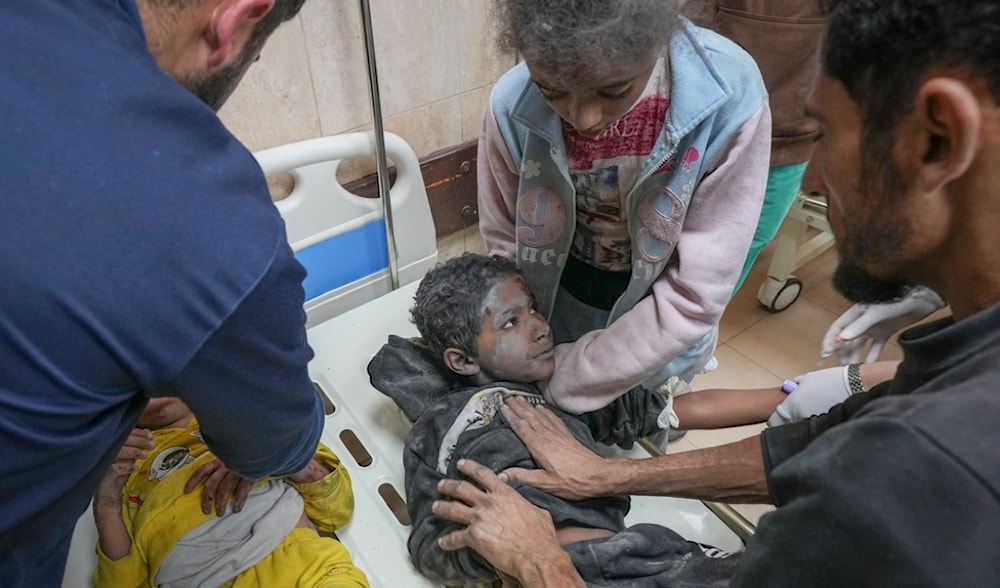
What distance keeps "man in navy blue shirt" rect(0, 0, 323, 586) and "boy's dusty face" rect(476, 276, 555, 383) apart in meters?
0.76

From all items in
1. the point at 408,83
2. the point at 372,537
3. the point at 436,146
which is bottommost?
the point at 372,537

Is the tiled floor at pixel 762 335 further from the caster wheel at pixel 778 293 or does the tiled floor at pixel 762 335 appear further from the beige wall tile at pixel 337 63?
the beige wall tile at pixel 337 63

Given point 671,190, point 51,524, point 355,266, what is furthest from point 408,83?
point 51,524

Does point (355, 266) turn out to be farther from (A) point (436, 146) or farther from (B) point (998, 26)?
(B) point (998, 26)

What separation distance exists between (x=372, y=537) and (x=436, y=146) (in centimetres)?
120

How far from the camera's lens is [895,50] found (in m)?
0.62

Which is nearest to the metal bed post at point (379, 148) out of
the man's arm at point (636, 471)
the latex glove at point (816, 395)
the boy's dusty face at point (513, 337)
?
the boy's dusty face at point (513, 337)

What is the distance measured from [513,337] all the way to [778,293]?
5.29ft

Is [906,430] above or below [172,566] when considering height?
above

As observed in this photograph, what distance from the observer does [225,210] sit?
0.61 m

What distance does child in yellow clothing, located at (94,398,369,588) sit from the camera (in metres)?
1.24

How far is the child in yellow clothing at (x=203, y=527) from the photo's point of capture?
1244mm

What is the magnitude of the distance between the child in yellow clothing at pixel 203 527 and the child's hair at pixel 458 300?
36 cm

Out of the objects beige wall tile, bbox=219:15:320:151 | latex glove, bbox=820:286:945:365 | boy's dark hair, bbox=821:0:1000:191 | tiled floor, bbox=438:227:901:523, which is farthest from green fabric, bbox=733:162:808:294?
beige wall tile, bbox=219:15:320:151
